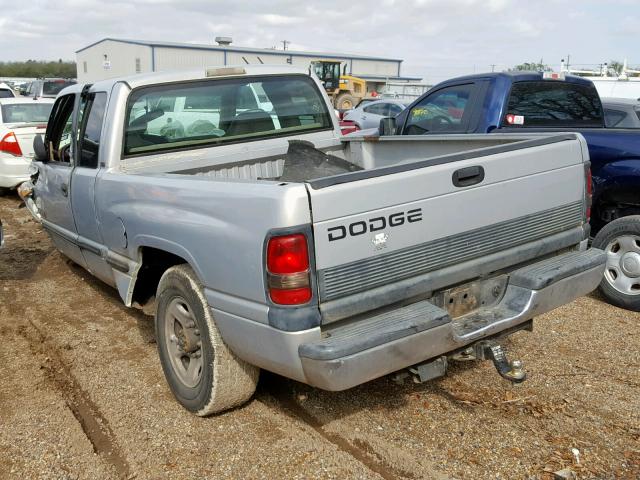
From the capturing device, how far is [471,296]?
323 centimetres

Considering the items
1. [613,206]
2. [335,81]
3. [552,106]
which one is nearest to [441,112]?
[552,106]

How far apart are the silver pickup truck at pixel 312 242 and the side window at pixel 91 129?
0.07 ft

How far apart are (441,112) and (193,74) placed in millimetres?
2959

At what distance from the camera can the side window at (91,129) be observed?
4.43 metres

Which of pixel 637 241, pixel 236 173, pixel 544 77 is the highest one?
pixel 544 77

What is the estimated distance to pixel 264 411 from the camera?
360 centimetres

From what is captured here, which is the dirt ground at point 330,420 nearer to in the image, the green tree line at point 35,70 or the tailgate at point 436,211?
the tailgate at point 436,211

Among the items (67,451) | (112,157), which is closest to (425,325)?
(67,451)

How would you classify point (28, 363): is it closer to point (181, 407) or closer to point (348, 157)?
point (181, 407)

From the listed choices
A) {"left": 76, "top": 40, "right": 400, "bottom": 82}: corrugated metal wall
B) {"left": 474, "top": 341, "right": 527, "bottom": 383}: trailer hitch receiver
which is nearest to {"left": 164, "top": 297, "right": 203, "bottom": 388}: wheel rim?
{"left": 474, "top": 341, "right": 527, "bottom": 383}: trailer hitch receiver

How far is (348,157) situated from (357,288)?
2.70m

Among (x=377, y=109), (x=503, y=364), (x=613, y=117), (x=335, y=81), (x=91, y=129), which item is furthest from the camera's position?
(x=335, y=81)

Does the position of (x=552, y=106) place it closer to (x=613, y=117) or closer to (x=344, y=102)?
(x=613, y=117)

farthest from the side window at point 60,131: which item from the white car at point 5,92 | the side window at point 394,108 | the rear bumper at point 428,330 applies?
the side window at point 394,108
